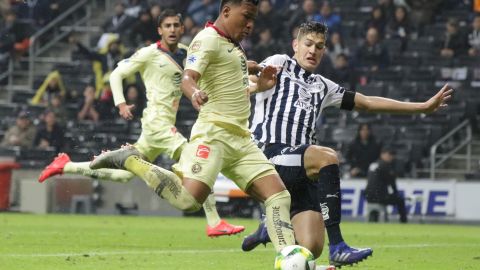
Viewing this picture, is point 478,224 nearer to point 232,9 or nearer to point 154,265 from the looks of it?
Answer: point 154,265

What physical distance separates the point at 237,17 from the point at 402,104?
1940 mm

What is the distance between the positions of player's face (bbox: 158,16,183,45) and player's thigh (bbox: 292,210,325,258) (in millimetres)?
5292

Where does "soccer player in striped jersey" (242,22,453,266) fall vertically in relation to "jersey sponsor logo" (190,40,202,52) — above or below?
below

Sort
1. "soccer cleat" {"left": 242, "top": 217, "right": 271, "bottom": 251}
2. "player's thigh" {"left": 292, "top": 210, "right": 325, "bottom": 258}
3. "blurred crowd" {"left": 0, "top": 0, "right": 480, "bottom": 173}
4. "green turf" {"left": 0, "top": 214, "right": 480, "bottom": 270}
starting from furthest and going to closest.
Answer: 1. "blurred crowd" {"left": 0, "top": 0, "right": 480, "bottom": 173}
2. "soccer cleat" {"left": 242, "top": 217, "right": 271, "bottom": 251}
3. "green turf" {"left": 0, "top": 214, "right": 480, "bottom": 270}
4. "player's thigh" {"left": 292, "top": 210, "right": 325, "bottom": 258}

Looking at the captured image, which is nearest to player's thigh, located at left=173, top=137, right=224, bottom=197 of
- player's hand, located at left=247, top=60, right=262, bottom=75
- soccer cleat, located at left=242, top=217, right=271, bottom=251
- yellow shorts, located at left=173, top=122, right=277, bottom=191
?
yellow shorts, located at left=173, top=122, right=277, bottom=191

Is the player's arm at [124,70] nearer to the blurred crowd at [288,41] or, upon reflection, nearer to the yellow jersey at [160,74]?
the yellow jersey at [160,74]

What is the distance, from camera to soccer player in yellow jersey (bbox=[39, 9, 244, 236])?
14805 mm

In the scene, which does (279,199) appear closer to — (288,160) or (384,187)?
(288,160)

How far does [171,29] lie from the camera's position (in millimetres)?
14852

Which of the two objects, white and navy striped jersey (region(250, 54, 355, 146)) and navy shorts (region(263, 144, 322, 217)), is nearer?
navy shorts (region(263, 144, 322, 217))

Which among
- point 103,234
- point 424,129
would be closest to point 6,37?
point 424,129

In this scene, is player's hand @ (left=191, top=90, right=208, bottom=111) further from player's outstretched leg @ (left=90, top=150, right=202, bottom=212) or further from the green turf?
the green turf

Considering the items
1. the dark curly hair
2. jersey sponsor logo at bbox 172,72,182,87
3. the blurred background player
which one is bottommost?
the blurred background player

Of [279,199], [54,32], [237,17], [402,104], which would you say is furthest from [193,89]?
[54,32]
